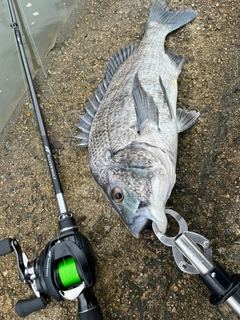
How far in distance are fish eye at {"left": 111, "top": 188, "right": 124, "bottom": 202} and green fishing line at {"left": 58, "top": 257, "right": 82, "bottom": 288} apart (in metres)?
0.54

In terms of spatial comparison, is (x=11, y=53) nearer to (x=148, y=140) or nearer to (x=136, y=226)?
(x=148, y=140)


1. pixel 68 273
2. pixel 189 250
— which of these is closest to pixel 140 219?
pixel 189 250

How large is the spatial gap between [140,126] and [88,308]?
1454 mm

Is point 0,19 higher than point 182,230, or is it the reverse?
point 0,19

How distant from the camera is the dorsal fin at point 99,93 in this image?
315 cm

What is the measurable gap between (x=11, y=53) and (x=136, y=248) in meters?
3.02

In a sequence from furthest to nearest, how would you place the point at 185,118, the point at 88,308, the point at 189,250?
the point at 185,118 → the point at 88,308 → the point at 189,250

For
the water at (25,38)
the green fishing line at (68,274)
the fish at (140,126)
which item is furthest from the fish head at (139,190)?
the water at (25,38)

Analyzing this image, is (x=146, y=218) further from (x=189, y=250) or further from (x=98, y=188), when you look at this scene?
(x=98, y=188)

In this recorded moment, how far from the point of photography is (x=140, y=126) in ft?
9.00

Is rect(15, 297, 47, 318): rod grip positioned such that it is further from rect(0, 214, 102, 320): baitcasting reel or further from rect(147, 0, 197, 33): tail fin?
rect(147, 0, 197, 33): tail fin

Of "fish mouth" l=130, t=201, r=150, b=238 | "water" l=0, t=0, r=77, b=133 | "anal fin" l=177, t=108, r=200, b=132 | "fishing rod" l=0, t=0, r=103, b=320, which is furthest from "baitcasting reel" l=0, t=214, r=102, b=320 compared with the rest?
"water" l=0, t=0, r=77, b=133

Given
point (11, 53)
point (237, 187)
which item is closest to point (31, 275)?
point (237, 187)

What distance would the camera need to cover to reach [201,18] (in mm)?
3676
